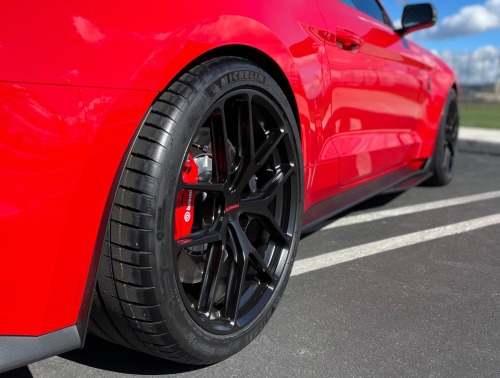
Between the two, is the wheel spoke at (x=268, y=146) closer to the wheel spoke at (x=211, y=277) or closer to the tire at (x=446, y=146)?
the wheel spoke at (x=211, y=277)

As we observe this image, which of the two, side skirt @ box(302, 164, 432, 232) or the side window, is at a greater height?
the side window

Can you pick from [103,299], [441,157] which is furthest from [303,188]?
[441,157]

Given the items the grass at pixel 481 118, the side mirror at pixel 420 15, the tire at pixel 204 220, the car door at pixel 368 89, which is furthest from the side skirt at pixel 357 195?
the grass at pixel 481 118

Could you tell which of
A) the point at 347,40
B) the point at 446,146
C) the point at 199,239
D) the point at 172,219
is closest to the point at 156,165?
the point at 172,219

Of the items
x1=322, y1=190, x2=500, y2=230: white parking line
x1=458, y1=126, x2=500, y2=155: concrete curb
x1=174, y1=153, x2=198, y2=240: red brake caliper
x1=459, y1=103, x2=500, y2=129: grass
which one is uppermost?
x1=174, y1=153, x2=198, y2=240: red brake caliper

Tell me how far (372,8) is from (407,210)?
1.47 meters

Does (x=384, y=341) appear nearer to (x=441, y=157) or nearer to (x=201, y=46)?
(x=201, y=46)

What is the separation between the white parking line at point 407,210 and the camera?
151 inches

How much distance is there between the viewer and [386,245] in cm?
329

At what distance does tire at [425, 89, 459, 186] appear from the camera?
4.64 metres

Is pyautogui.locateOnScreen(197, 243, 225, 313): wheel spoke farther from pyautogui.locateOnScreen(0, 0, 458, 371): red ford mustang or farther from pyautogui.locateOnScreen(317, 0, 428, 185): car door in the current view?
pyautogui.locateOnScreen(317, 0, 428, 185): car door

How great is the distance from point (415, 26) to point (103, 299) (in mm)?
3020

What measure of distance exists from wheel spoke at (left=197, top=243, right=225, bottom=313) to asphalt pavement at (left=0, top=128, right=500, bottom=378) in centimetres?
22

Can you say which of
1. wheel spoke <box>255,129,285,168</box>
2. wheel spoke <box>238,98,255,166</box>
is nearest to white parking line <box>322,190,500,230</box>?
wheel spoke <box>255,129,285,168</box>
